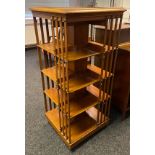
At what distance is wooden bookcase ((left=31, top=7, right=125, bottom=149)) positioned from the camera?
1185 millimetres

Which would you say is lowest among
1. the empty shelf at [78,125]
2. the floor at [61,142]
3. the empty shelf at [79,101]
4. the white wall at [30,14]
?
the floor at [61,142]

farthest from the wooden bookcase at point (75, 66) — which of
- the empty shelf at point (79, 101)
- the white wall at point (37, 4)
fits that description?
the white wall at point (37, 4)

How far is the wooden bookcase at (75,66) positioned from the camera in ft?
3.89

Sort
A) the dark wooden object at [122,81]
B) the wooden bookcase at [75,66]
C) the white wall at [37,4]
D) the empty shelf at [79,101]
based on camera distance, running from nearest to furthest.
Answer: the wooden bookcase at [75,66] < the empty shelf at [79,101] < the dark wooden object at [122,81] < the white wall at [37,4]

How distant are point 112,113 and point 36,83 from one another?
1.41 meters

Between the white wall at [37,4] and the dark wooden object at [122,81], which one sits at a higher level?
the white wall at [37,4]

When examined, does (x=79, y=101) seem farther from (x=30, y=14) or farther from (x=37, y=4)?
(x=37, y=4)

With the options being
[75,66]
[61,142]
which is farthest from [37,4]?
[61,142]

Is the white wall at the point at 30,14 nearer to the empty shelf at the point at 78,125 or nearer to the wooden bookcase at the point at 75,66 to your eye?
the wooden bookcase at the point at 75,66

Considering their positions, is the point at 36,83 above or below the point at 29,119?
above

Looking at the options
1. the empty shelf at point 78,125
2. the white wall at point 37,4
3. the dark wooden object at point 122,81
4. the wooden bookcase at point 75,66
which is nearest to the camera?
the wooden bookcase at point 75,66
